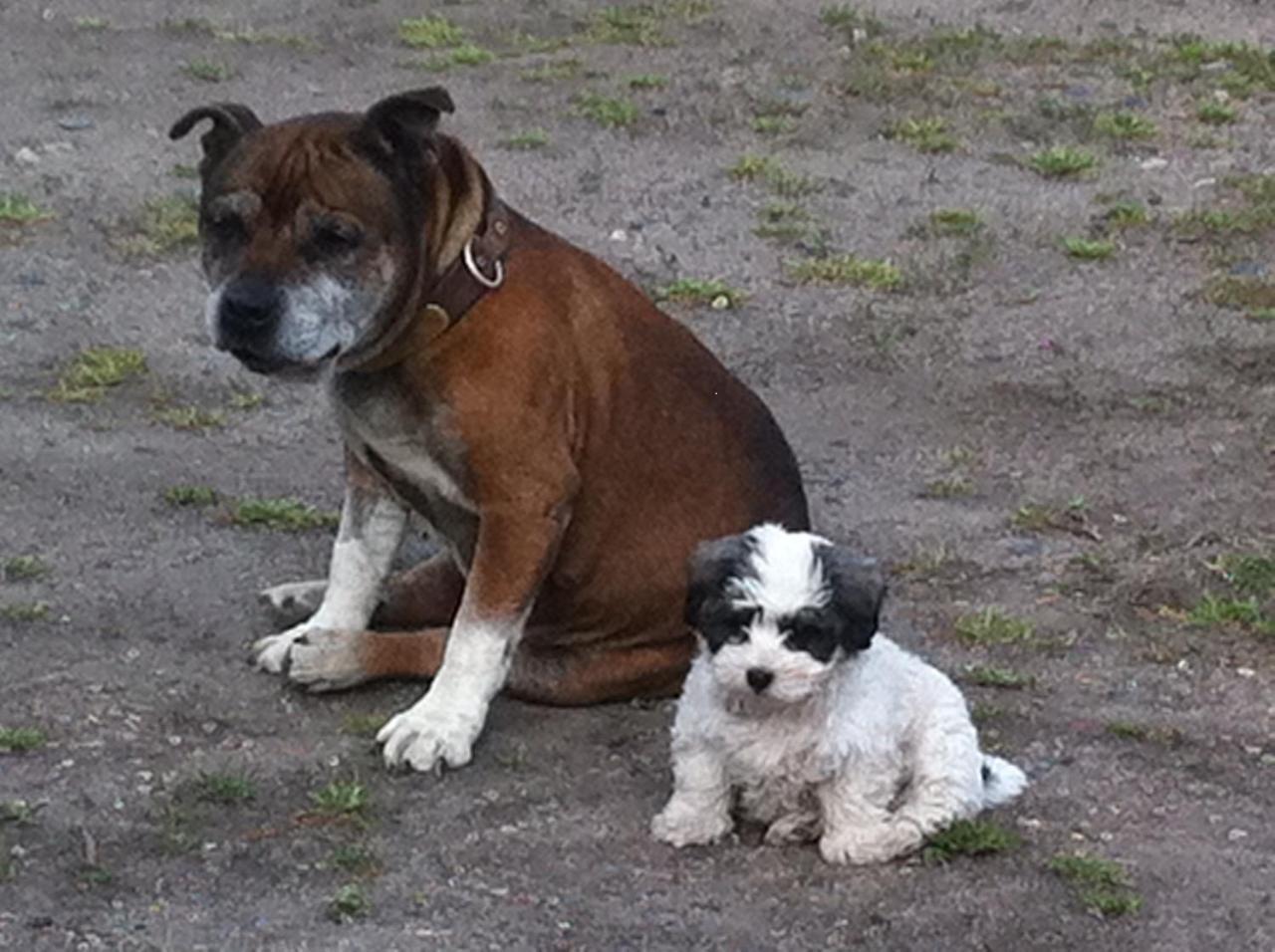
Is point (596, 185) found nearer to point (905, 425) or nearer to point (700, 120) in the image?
point (700, 120)

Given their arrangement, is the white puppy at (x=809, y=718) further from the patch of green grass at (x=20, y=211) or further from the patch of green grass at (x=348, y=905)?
the patch of green grass at (x=20, y=211)

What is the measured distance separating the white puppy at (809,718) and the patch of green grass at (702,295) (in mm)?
4398

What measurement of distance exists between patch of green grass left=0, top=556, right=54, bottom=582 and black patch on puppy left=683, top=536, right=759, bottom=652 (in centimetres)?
236

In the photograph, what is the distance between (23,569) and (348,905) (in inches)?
85.3

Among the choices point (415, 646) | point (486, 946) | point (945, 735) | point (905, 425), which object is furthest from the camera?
point (905, 425)

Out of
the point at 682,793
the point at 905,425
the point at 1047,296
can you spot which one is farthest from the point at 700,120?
the point at 682,793

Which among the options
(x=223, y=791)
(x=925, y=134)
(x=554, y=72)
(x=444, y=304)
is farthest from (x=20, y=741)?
(x=554, y=72)

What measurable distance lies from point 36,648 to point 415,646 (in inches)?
37.6

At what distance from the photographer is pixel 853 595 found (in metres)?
5.20

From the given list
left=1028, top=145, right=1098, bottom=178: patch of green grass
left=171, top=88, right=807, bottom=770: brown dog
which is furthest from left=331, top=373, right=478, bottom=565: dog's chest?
left=1028, top=145, right=1098, bottom=178: patch of green grass

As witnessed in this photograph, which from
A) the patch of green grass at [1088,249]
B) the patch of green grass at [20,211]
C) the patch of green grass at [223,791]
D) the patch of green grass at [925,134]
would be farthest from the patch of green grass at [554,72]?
the patch of green grass at [223,791]

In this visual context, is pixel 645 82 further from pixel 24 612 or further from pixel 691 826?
pixel 691 826

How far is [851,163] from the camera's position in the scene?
457 inches

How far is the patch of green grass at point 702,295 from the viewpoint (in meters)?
9.90
